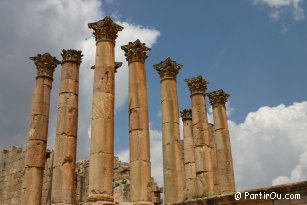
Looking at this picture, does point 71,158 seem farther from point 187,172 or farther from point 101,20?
point 187,172

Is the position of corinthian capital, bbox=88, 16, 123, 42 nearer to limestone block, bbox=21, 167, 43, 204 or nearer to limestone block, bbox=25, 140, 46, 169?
limestone block, bbox=25, 140, 46, 169

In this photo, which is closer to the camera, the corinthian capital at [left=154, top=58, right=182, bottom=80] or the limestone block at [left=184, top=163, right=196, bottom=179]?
the corinthian capital at [left=154, top=58, right=182, bottom=80]

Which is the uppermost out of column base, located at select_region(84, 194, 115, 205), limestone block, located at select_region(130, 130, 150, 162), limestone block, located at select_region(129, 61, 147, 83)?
limestone block, located at select_region(129, 61, 147, 83)

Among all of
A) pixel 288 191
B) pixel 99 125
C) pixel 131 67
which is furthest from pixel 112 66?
pixel 288 191

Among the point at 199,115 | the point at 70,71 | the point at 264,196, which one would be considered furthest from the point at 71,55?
the point at 264,196

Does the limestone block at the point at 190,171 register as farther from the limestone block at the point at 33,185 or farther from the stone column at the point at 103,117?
the stone column at the point at 103,117

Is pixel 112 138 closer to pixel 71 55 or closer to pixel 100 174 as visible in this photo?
pixel 100 174

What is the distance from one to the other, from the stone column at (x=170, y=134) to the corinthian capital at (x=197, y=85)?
5.53 ft

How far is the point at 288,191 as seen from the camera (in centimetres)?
1230

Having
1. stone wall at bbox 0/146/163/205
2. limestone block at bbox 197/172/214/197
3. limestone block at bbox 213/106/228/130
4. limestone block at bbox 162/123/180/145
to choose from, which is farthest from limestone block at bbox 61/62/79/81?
limestone block at bbox 213/106/228/130

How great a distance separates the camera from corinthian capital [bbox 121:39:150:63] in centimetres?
2088

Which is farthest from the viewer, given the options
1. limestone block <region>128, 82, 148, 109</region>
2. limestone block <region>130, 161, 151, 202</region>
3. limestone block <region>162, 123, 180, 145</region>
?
limestone block <region>162, 123, 180, 145</region>

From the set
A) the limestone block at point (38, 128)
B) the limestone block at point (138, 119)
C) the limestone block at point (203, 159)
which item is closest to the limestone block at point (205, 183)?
the limestone block at point (203, 159)

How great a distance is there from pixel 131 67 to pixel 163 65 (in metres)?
3.78
